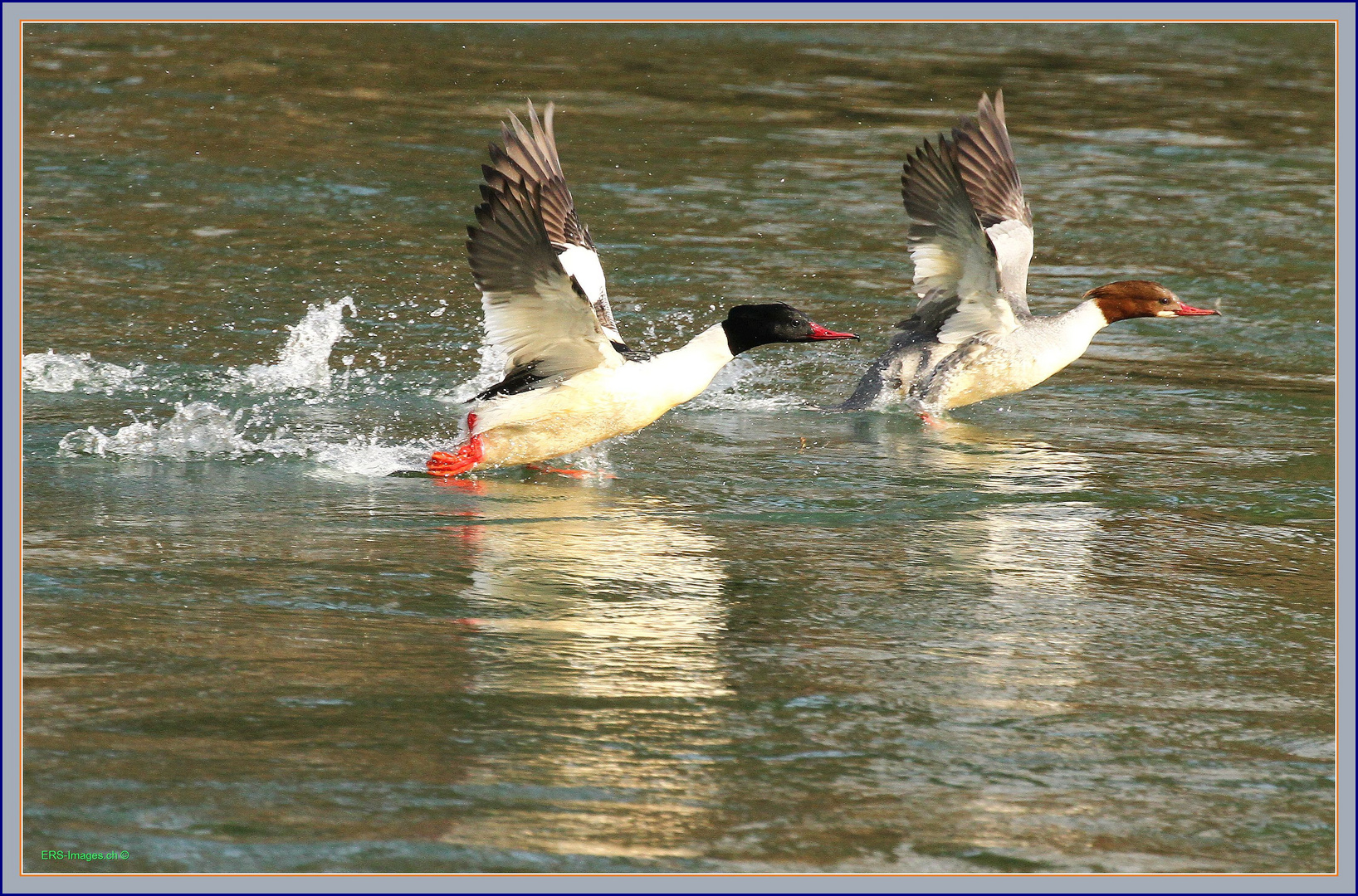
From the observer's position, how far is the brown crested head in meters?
8.66

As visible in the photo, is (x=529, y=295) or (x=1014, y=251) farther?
(x=1014, y=251)

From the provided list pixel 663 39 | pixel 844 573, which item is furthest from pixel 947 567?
pixel 663 39

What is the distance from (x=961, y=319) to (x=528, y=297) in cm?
297

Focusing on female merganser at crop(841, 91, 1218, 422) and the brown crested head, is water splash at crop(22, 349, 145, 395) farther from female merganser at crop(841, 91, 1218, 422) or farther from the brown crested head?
the brown crested head

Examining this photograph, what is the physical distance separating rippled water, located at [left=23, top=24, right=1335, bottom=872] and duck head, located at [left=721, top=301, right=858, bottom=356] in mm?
504

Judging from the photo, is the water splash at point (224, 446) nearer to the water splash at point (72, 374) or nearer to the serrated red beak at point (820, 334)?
the water splash at point (72, 374)

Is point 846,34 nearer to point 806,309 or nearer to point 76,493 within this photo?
point 806,309

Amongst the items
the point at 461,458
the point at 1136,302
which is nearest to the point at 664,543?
the point at 461,458

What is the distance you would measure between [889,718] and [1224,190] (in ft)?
32.7

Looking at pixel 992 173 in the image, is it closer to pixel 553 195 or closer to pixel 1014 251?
pixel 1014 251

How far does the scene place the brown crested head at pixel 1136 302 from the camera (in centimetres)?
866

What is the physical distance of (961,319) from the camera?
8.50 m

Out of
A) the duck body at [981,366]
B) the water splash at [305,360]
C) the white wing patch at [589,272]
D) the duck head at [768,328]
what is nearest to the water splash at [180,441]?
the water splash at [305,360]

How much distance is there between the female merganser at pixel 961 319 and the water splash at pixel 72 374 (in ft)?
11.7
